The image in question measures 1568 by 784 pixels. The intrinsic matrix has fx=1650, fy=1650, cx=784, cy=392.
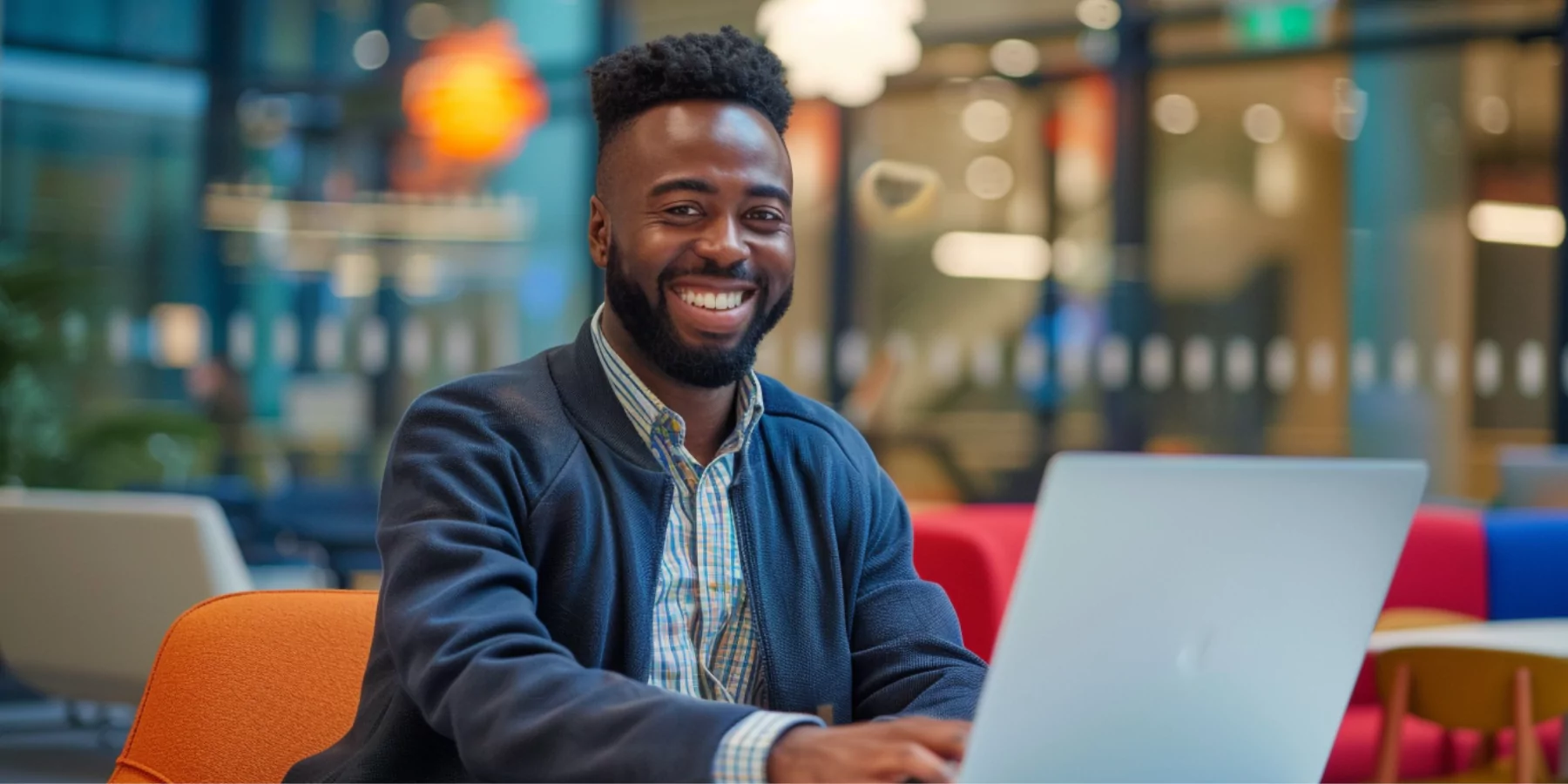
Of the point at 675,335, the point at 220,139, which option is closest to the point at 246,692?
the point at 675,335

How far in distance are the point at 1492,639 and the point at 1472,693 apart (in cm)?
12

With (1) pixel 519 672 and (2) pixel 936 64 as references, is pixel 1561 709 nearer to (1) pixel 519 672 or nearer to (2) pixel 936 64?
(1) pixel 519 672

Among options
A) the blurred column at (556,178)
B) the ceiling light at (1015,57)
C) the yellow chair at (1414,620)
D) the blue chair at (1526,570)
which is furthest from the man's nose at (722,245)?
the blurred column at (556,178)

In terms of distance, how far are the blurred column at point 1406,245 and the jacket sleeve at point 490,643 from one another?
255 inches

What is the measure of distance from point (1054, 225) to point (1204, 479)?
704 cm

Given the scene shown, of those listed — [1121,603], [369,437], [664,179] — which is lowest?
[369,437]

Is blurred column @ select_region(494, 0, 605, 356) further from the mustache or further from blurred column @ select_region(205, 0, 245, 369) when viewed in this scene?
the mustache

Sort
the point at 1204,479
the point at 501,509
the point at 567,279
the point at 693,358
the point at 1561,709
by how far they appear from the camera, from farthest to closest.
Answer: the point at 567,279 → the point at 1561,709 → the point at 693,358 → the point at 501,509 → the point at 1204,479

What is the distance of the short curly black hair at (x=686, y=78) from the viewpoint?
144 cm

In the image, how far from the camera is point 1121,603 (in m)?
1.02

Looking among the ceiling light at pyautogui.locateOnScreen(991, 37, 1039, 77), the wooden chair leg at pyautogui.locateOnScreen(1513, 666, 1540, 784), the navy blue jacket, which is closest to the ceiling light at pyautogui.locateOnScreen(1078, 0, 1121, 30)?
the ceiling light at pyautogui.locateOnScreen(991, 37, 1039, 77)

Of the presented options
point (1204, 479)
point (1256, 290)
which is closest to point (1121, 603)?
point (1204, 479)

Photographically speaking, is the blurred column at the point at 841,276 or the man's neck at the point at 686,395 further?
the blurred column at the point at 841,276

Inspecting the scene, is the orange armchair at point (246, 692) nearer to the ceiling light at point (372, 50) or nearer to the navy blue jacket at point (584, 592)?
the navy blue jacket at point (584, 592)
